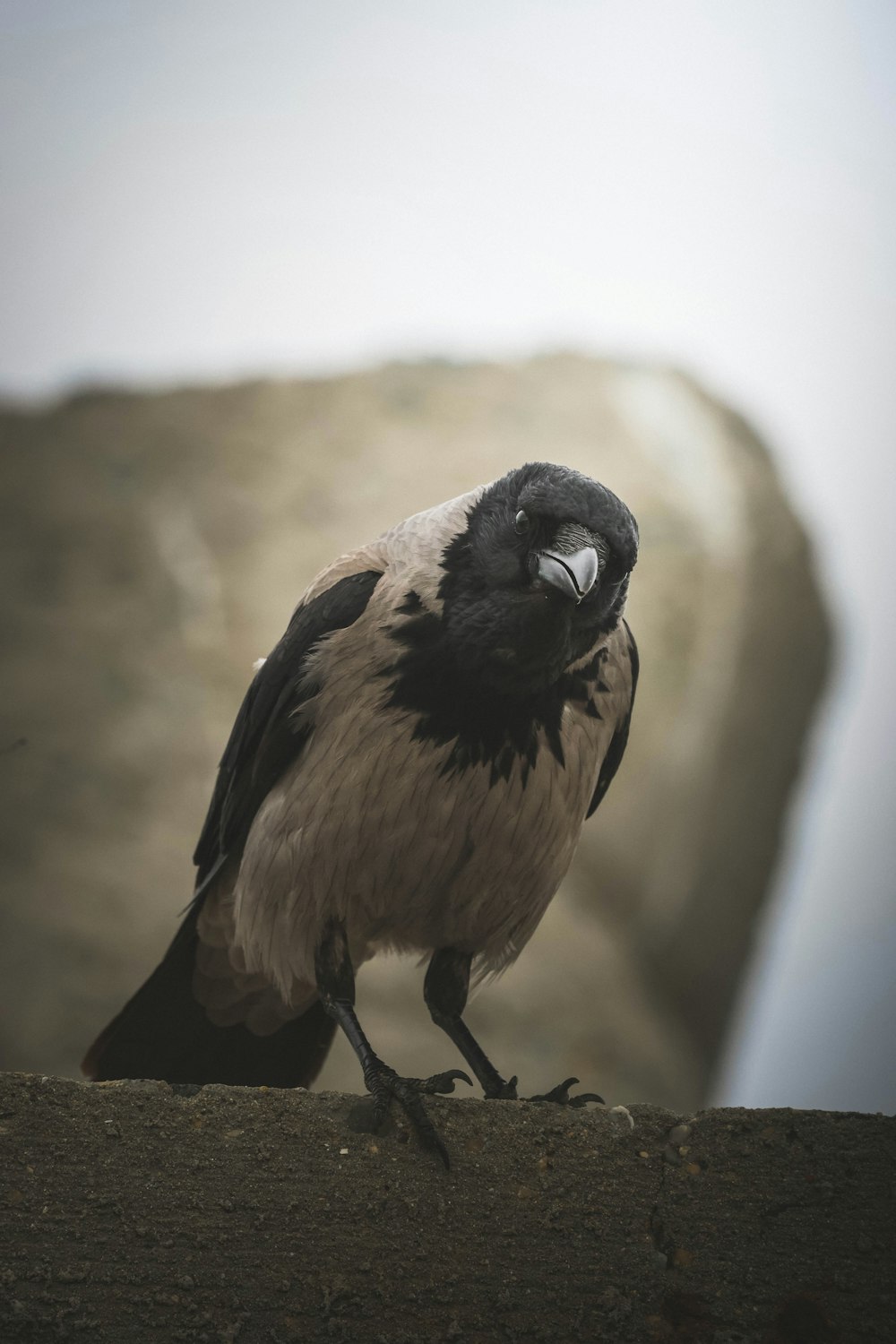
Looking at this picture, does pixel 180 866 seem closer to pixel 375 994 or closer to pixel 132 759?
pixel 132 759

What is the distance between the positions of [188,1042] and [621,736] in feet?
4.07

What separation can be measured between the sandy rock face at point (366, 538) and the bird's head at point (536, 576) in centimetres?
299

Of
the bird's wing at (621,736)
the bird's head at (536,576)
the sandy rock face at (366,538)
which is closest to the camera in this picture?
the bird's head at (536,576)

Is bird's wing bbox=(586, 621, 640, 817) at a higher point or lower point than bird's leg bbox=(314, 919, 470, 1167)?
higher

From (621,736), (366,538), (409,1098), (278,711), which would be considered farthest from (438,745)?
(366,538)

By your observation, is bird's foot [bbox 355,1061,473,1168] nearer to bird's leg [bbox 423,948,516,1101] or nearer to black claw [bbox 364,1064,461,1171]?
black claw [bbox 364,1064,461,1171]

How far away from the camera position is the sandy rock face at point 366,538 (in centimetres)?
499

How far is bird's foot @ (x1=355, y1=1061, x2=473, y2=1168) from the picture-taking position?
5.69 feet

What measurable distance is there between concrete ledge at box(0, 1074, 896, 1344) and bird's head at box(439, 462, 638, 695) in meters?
0.80

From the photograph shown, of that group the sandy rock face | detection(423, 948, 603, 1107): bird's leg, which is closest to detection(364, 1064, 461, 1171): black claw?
detection(423, 948, 603, 1107): bird's leg

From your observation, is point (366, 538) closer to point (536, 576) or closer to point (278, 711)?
point (278, 711)

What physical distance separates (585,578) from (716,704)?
3904 millimetres

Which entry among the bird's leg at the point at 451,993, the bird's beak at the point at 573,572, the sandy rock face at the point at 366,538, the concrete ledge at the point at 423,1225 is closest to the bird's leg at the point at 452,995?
the bird's leg at the point at 451,993

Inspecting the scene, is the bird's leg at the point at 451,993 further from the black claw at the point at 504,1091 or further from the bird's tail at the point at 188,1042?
the bird's tail at the point at 188,1042
